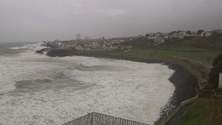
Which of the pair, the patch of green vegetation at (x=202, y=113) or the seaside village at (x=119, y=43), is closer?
the patch of green vegetation at (x=202, y=113)

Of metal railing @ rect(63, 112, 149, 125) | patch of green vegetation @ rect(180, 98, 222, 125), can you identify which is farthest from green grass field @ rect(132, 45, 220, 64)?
metal railing @ rect(63, 112, 149, 125)

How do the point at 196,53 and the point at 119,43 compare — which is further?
the point at 119,43

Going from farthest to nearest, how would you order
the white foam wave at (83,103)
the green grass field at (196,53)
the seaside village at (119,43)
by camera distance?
the seaside village at (119,43)
the green grass field at (196,53)
the white foam wave at (83,103)

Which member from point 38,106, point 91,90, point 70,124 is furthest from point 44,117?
point 91,90

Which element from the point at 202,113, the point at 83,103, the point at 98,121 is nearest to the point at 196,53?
the point at 202,113

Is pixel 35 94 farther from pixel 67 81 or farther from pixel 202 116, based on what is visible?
pixel 202 116

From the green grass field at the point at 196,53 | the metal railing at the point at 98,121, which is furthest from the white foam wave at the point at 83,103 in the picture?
the green grass field at the point at 196,53

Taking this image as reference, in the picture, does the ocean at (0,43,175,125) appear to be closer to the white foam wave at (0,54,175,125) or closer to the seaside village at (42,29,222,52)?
the white foam wave at (0,54,175,125)

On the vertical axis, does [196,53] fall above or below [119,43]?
below

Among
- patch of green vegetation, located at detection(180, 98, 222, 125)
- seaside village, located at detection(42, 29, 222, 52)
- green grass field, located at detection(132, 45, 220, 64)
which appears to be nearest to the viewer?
patch of green vegetation, located at detection(180, 98, 222, 125)

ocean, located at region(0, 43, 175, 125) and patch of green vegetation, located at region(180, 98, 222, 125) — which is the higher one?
patch of green vegetation, located at region(180, 98, 222, 125)

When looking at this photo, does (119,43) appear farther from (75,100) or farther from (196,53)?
(75,100)

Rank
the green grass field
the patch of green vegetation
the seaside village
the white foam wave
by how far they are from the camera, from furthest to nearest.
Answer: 1. the seaside village
2. the green grass field
3. the white foam wave
4. the patch of green vegetation

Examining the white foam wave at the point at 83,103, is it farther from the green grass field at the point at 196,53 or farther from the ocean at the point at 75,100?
the green grass field at the point at 196,53
